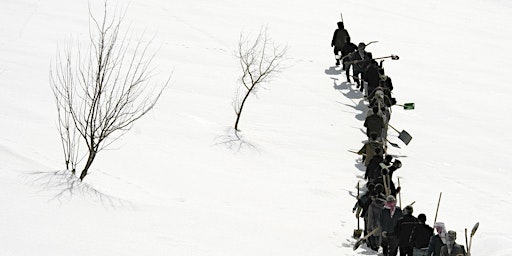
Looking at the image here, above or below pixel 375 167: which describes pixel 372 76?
above

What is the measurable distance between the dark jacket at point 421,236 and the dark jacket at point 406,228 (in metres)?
0.05

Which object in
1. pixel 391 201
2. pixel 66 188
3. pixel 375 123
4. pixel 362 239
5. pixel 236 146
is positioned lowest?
pixel 236 146

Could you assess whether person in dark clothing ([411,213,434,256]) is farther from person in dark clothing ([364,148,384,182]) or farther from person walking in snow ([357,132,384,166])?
person walking in snow ([357,132,384,166])

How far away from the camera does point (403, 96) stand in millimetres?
20391

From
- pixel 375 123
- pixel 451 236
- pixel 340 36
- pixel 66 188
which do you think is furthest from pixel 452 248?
pixel 340 36

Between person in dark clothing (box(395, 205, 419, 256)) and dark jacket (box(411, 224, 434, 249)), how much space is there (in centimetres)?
5

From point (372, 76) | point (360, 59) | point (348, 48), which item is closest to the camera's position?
point (372, 76)

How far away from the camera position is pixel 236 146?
47.7 ft

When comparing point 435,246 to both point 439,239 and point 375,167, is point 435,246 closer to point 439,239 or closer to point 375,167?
point 439,239

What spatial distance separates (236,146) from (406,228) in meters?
5.66

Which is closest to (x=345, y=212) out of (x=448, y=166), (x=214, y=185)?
(x=214, y=185)

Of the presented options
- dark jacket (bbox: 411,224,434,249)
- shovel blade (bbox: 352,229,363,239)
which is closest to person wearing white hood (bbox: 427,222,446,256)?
dark jacket (bbox: 411,224,434,249)

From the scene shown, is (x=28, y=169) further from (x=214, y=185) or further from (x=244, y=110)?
(x=244, y=110)

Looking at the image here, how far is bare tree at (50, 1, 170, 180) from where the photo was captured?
30.9 ft
